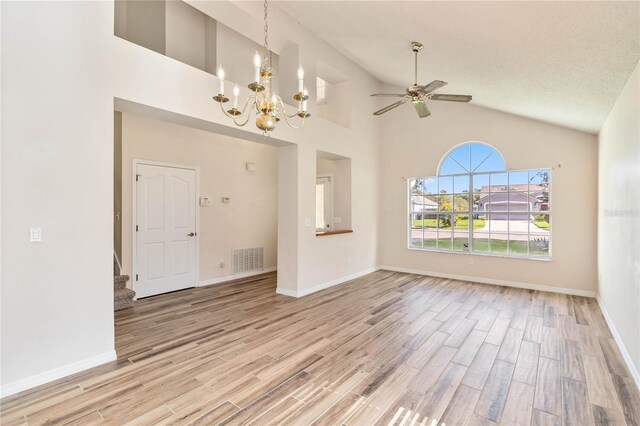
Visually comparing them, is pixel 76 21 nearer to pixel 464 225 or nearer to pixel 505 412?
pixel 505 412

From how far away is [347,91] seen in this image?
6020 millimetres

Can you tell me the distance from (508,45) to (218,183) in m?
4.76

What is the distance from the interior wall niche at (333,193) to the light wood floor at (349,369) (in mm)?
2177

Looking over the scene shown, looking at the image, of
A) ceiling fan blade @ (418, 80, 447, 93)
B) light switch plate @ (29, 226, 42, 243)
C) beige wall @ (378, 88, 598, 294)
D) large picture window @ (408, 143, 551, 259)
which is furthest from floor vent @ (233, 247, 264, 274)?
ceiling fan blade @ (418, 80, 447, 93)

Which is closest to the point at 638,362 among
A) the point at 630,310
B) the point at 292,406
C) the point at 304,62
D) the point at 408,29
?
the point at 630,310

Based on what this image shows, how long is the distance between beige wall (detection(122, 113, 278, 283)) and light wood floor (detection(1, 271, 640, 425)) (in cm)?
145

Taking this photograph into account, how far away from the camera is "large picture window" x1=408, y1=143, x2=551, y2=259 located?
5.45m

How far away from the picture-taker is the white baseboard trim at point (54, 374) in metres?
2.27

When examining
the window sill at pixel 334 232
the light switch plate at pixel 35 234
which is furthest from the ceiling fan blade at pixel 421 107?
the light switch plate at pixel 35 234

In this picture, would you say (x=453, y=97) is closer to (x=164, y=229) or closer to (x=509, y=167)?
(x=509, y=167)

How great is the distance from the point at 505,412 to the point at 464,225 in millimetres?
4431

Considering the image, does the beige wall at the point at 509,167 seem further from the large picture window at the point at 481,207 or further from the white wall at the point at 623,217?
the white wall at the point at 623,217

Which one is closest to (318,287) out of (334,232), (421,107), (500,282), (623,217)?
(334,232)

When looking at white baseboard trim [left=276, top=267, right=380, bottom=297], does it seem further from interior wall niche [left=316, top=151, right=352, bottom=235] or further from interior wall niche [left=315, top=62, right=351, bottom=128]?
interior wall niche [left=315, top=62, right=351, bottom=128]
